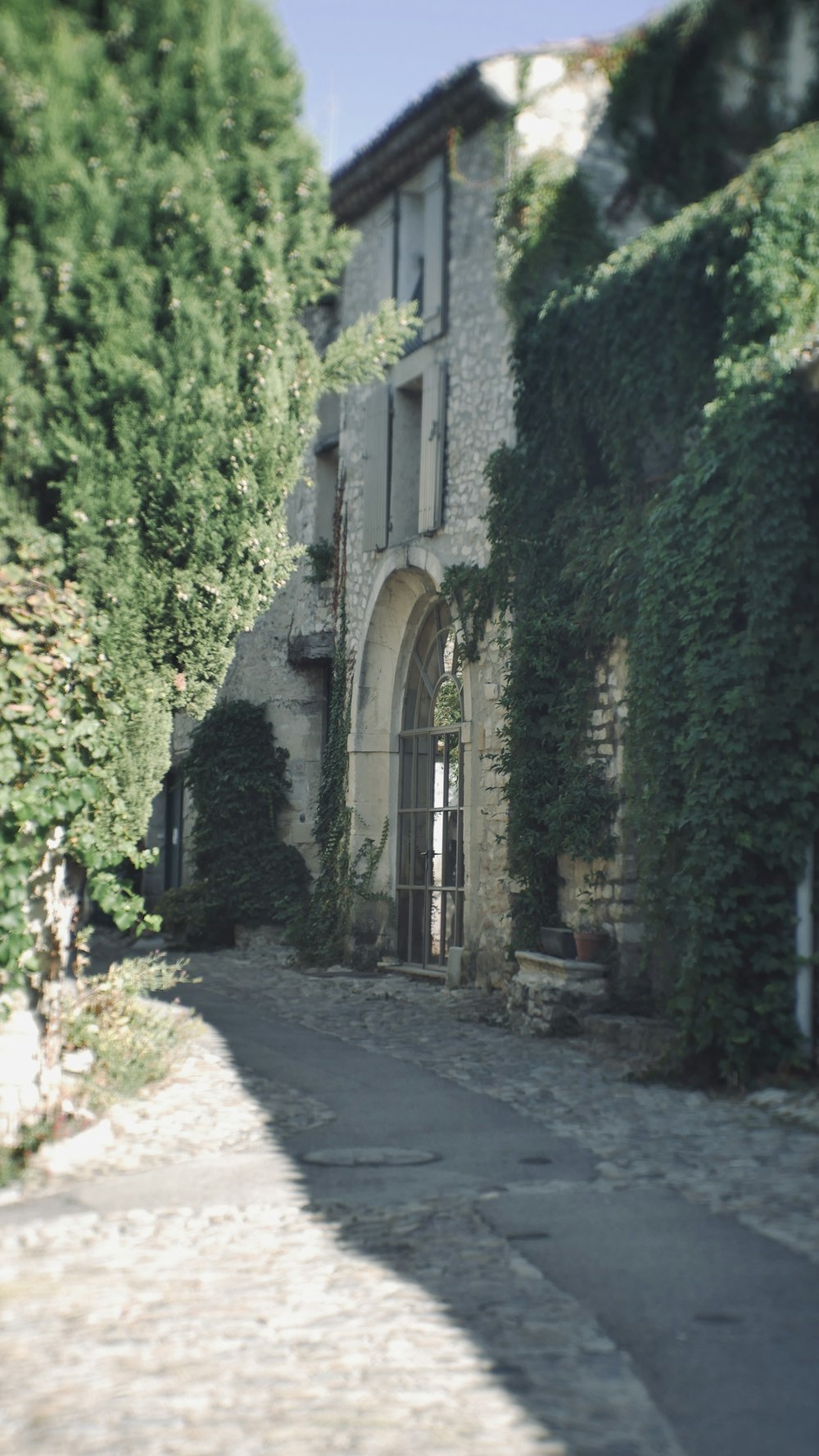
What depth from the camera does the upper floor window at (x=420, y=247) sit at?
12531 millimetres

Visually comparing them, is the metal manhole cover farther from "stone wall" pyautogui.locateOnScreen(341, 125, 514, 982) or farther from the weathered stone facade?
"stone wall" pyautogui.locateOnScreen(341, 125, 514, 982)

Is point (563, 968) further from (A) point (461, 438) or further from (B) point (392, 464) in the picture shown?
(B) point (392, 464)

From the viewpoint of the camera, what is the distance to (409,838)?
44.2 ft

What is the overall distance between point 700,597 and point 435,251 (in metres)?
6.45

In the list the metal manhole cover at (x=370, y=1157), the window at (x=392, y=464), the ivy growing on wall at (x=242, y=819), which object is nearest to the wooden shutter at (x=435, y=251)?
the window at (x=392, y=464)

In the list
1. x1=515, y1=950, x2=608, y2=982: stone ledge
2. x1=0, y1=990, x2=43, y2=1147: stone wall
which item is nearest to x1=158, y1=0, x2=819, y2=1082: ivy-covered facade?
x1=515, y1=950, x2=608, y2=982: stone ledge

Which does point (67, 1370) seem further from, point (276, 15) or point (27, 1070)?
point (276, 15)

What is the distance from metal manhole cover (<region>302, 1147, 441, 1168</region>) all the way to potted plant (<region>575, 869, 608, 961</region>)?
144 inches

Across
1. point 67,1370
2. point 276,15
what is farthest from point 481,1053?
point 276,15

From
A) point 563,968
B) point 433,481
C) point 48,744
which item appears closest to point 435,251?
point 433,481

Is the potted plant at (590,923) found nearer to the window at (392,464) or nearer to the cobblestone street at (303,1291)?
the cobblestone street at (303,1291)

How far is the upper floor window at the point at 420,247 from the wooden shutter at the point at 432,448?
0.45 metres

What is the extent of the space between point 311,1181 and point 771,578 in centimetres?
373

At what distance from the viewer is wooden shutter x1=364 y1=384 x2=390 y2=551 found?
13.6 m
